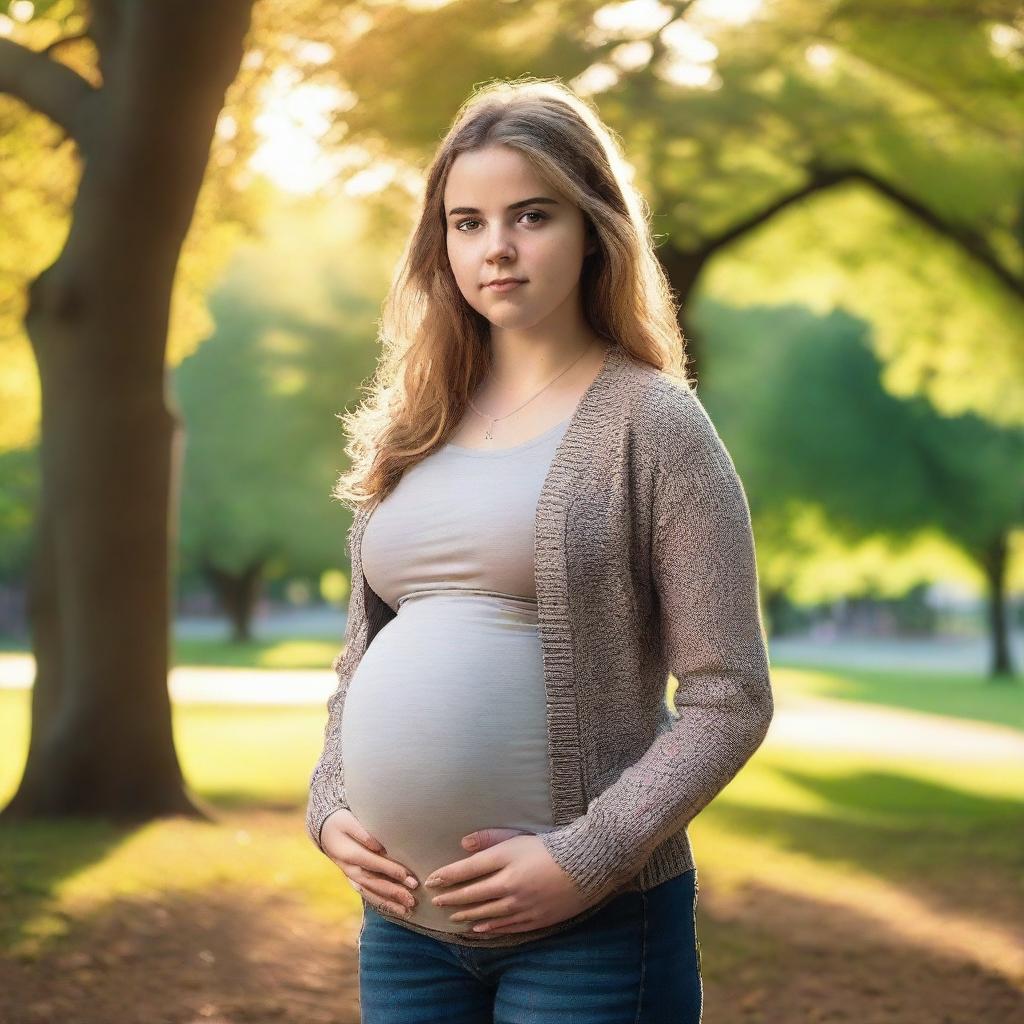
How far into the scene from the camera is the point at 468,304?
2.51 m

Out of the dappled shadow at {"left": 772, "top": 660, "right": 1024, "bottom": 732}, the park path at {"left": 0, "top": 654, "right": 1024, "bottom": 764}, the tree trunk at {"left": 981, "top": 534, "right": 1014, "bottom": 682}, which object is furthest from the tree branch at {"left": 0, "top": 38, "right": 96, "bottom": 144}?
the tree trunk at {"left": 981, "top": 534, "right": 1014, "bottom": 682}

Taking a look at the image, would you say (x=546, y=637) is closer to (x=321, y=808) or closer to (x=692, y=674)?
(x=692, y=674)

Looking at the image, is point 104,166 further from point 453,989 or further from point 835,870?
point 453,989

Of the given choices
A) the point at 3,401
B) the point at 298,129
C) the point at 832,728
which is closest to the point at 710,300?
the point at 832,728

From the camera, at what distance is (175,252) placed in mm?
8289

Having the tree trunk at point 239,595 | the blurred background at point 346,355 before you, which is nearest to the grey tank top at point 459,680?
the blurred background at point 346,355

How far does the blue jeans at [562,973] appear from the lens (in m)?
2.13

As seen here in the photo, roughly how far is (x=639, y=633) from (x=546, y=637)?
0.49 ft

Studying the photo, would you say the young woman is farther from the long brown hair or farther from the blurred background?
the blurred background

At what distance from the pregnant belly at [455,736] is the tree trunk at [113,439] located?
6.29 meters

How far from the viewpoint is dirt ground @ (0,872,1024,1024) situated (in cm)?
545

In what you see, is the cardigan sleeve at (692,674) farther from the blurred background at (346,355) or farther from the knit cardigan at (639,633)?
the blurred background at (346,355)

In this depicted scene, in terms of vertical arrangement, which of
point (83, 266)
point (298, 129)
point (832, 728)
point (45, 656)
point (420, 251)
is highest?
point (298, 129)

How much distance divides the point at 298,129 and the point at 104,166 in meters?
3.56
